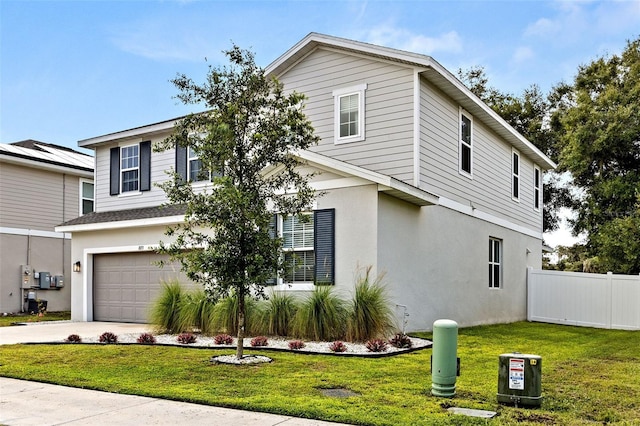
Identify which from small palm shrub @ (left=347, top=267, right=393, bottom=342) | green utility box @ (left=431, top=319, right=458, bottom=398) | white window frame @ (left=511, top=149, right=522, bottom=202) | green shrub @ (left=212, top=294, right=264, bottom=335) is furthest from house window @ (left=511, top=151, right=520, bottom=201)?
green utility box @ (left=431, top=319, right=458, bottom=398)

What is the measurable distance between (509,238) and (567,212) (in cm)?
1268

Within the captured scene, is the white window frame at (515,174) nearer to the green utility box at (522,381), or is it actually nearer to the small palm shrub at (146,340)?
the small palm shrub at (146,340)

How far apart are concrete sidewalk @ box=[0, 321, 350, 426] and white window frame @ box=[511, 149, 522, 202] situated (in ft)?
52.7

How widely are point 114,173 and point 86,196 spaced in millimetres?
5062

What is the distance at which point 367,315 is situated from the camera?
455 inches

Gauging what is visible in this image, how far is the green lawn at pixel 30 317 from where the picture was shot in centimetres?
1821

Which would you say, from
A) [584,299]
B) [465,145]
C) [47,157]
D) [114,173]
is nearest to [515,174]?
[584,299]

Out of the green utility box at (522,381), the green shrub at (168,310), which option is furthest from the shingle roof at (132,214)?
the green utility box at (522,381)

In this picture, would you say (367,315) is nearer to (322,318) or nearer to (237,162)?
(322,318)

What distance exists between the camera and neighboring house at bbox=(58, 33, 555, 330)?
→ 42.5ft

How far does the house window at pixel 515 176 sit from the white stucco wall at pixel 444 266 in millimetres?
1401

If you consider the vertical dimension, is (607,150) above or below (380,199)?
above

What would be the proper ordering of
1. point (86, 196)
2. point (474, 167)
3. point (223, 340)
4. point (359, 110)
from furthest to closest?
point (86, 196) < point (474, 167) < point (359, 110) < point (223, 340)

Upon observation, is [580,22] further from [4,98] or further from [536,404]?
[4,98]
